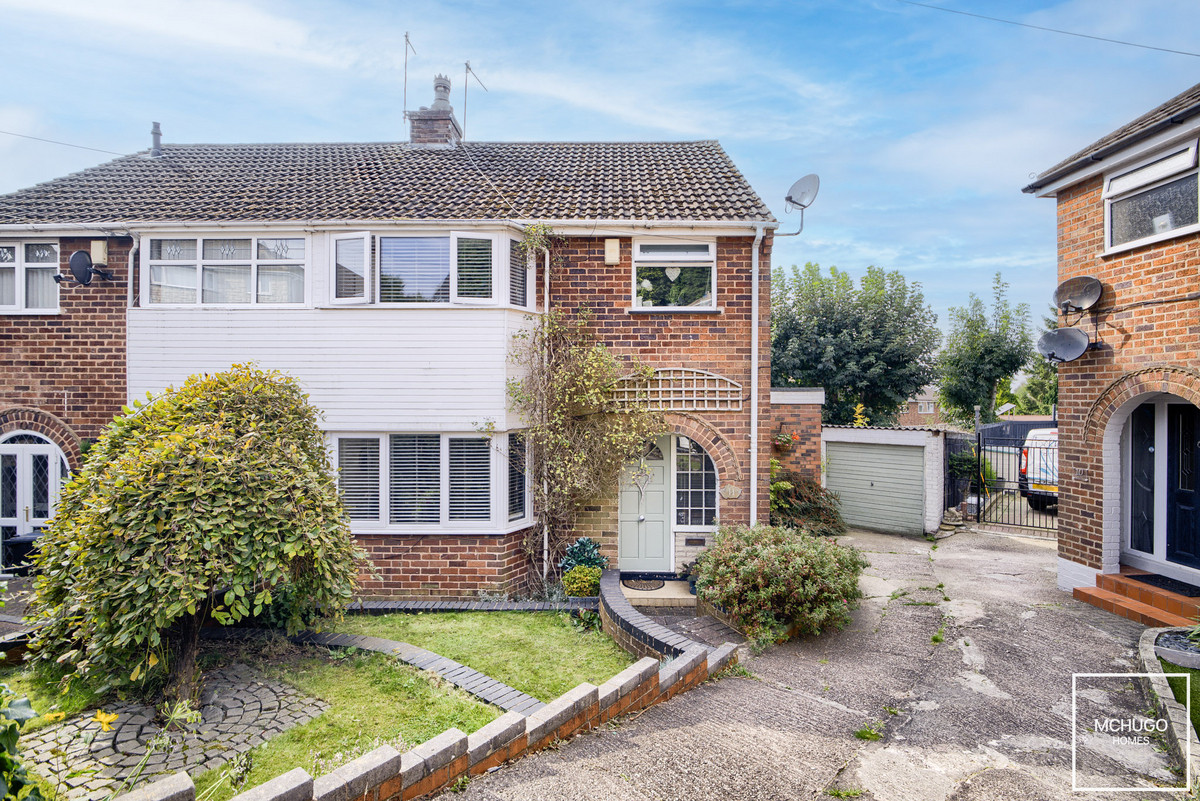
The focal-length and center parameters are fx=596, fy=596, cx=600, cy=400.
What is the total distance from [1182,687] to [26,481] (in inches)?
615

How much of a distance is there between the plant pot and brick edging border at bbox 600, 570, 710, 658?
4.58m

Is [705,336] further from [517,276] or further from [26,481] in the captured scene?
[26,481]

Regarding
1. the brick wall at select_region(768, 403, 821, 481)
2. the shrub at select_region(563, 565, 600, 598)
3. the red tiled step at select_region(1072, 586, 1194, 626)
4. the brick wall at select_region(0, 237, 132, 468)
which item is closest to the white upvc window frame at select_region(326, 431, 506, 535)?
the shrub at select_region(563, 565, 600, 598)

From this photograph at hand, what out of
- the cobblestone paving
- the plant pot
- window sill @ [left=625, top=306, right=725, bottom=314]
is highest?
window sill @ [left=625, top=306, right=725, bottom=314]

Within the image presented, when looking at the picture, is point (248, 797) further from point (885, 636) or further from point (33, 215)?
point (33, 215)

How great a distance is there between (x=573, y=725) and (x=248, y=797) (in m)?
2.26

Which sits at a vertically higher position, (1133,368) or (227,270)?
(227,270)

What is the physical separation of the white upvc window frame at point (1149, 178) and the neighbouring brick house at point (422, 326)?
4.46 m

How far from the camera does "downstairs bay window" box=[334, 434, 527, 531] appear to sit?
29.7 ft

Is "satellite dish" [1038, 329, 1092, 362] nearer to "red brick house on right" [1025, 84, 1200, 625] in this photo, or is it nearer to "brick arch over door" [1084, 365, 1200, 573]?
"red brick house on right" [1025, 84, 1200, 625]

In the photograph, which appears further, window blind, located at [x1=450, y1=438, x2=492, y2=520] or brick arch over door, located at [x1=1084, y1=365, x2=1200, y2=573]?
window blind, located at [x1=450, y1=438, x2=492, y2=520]

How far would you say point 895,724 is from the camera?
5129mm

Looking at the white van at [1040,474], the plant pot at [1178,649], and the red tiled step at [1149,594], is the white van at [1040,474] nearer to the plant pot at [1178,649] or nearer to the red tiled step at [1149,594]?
the red tiled step at [1149,594]

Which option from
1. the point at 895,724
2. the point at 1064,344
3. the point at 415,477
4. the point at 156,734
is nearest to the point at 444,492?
the point at 415,477
